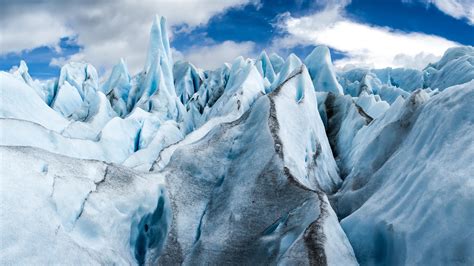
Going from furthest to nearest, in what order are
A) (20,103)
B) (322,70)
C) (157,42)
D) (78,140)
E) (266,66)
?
(266,66) < (157,42) < (322,70) < (20,103) < (78,140)

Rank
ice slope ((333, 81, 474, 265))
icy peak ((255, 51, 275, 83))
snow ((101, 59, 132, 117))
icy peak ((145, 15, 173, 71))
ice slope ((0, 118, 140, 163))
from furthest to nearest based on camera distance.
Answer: icy peak ((255, 51, 275, 83))
icy peak ((145, 15, 173, 71))
snow ((101, 59, 132, 117))
ice slope ((0, 118, 140, 163))
ice slope ((333, 81, 474, 265))

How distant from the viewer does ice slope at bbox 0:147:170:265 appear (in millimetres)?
5453

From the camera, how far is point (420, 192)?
6418mm

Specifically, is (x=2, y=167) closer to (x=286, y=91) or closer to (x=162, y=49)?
(x=286, y=91)

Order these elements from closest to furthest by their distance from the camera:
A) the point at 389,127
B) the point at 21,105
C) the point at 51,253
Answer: the point at 51,253 < the point at 389,127 < the point at 21,105

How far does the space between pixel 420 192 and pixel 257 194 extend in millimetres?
2853

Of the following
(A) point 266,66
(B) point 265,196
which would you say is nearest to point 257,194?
(B) point 265,196

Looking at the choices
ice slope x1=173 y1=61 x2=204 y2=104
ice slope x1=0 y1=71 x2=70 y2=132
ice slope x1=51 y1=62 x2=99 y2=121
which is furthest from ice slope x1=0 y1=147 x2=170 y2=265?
ice slope x1=173 y1=61 x2=204 y2=104

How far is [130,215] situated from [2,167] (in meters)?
2.31

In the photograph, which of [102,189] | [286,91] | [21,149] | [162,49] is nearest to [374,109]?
[286,91]

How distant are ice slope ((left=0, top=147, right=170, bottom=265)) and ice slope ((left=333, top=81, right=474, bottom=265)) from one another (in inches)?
146

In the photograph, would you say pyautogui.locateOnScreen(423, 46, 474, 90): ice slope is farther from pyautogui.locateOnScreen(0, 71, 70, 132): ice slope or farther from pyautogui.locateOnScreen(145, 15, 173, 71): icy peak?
pyautogui.locateOnScreen(0, 71, 70, 132): ice slope

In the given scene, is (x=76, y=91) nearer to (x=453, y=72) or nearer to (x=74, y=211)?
(x=74, y=211)

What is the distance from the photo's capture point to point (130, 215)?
23.9 feet
